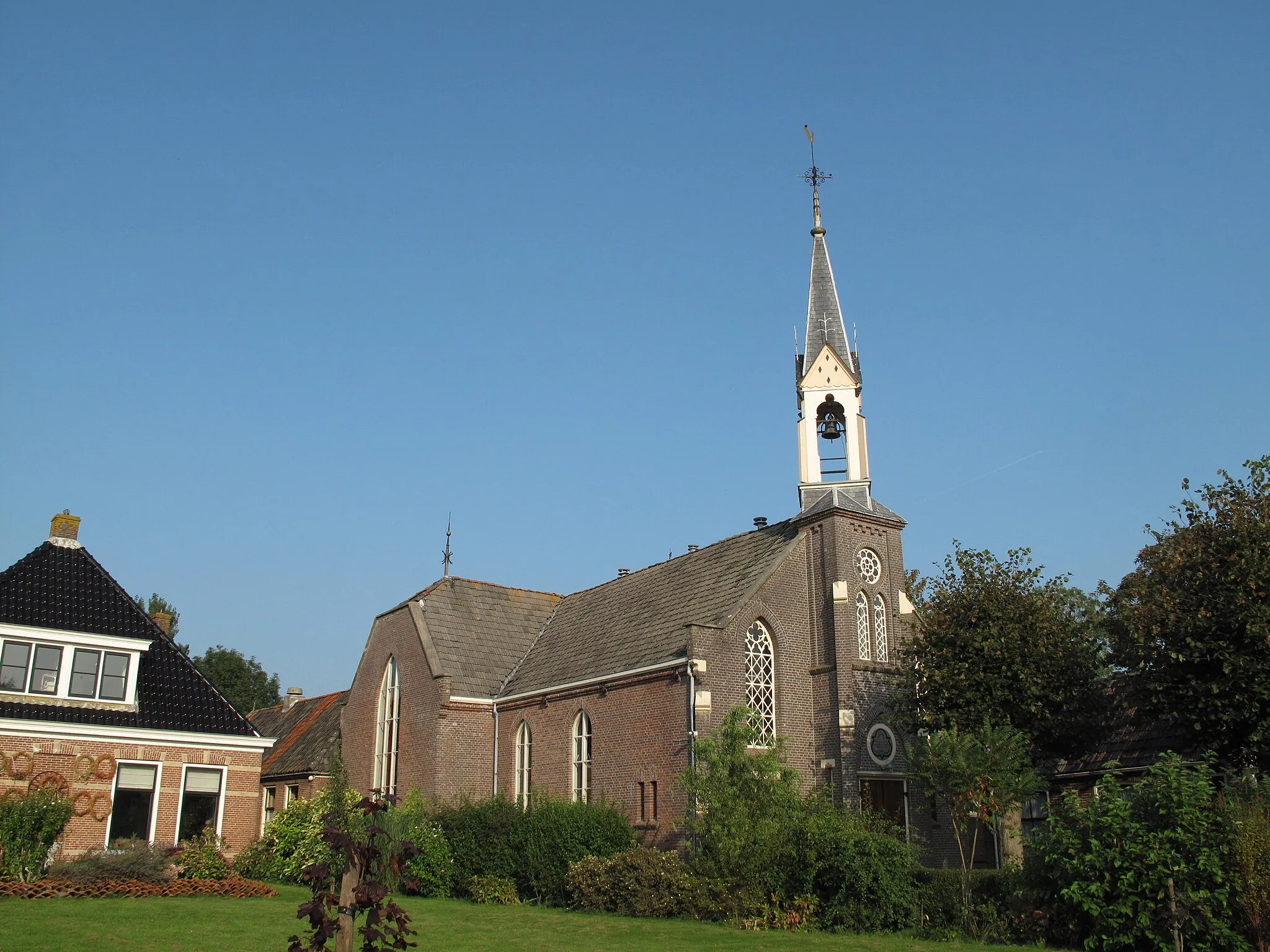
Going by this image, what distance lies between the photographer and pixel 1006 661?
25.7 metres

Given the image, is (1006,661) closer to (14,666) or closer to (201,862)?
(201,862)

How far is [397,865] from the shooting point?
8969 millimetres

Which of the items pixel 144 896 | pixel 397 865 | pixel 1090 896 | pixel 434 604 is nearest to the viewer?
pixel 397 865

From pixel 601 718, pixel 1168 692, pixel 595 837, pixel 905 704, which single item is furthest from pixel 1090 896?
pixel 601 718

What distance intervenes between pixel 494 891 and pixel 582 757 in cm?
655

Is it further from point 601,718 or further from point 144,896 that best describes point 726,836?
point 144,896

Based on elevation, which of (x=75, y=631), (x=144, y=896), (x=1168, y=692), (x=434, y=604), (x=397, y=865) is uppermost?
(x=434, y=604)

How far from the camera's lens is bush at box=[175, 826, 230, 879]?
93.0 ft

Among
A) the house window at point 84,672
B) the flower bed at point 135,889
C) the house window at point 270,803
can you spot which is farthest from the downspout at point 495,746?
the house window at point 84,672

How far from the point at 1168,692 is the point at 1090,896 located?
6.92m

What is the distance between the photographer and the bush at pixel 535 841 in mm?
26203

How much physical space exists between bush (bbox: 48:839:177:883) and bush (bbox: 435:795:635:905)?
7208 millimetres

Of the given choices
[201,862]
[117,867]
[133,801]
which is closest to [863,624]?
[201,862]

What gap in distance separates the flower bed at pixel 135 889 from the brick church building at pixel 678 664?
910 centimetres
